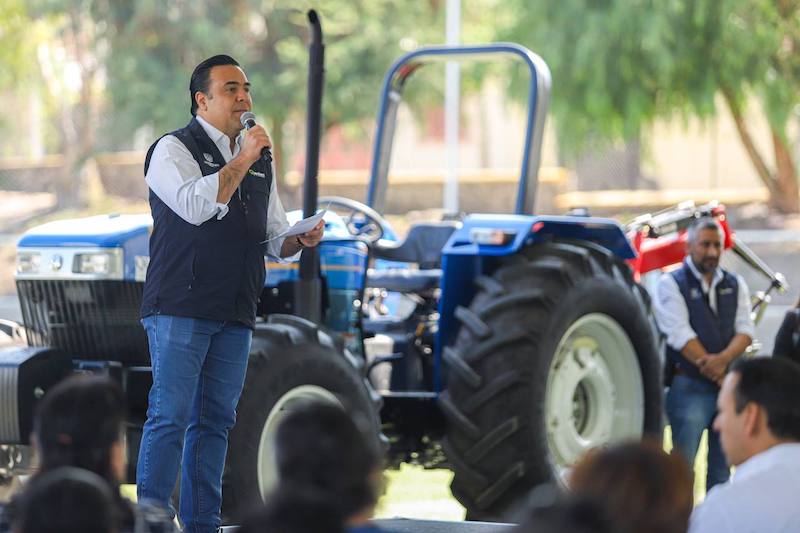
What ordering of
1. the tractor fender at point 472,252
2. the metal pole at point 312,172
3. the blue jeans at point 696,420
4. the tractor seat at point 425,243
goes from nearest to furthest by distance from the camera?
the metal pole at point 312,172, the tractor fender at point 472,252, the blue jeans at point 696,420, the tractor seat at point 425,243

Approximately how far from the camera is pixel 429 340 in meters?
7.55

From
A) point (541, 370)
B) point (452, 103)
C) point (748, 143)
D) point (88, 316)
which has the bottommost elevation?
point (748, 143)

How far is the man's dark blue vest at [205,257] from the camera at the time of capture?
16.5ft

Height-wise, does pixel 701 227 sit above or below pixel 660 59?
below

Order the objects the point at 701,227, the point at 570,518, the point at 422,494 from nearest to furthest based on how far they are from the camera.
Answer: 1. the point at 570,518
2. the point at 701,227
3. the point at 422,494

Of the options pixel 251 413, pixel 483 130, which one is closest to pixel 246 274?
pixel 251 413

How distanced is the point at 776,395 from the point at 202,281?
2023 mm

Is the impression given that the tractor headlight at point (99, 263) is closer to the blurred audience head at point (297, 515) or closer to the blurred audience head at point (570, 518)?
the blurred audience head at point (297, 515)

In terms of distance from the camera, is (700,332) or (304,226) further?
(700,332)

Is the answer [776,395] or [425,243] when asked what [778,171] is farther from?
[776,395]

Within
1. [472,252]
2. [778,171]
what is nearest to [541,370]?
[472,252]

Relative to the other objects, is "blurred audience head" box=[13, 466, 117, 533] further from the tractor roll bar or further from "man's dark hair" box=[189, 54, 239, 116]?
the tractor roll bar

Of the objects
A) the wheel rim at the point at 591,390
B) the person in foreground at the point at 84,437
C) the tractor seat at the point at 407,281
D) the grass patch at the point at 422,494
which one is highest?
the person in foreground at the point at 84,437

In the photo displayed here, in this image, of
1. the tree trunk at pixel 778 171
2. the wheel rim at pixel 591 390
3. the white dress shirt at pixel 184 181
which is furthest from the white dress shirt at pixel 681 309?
the tree trunk at pixel 778 171
